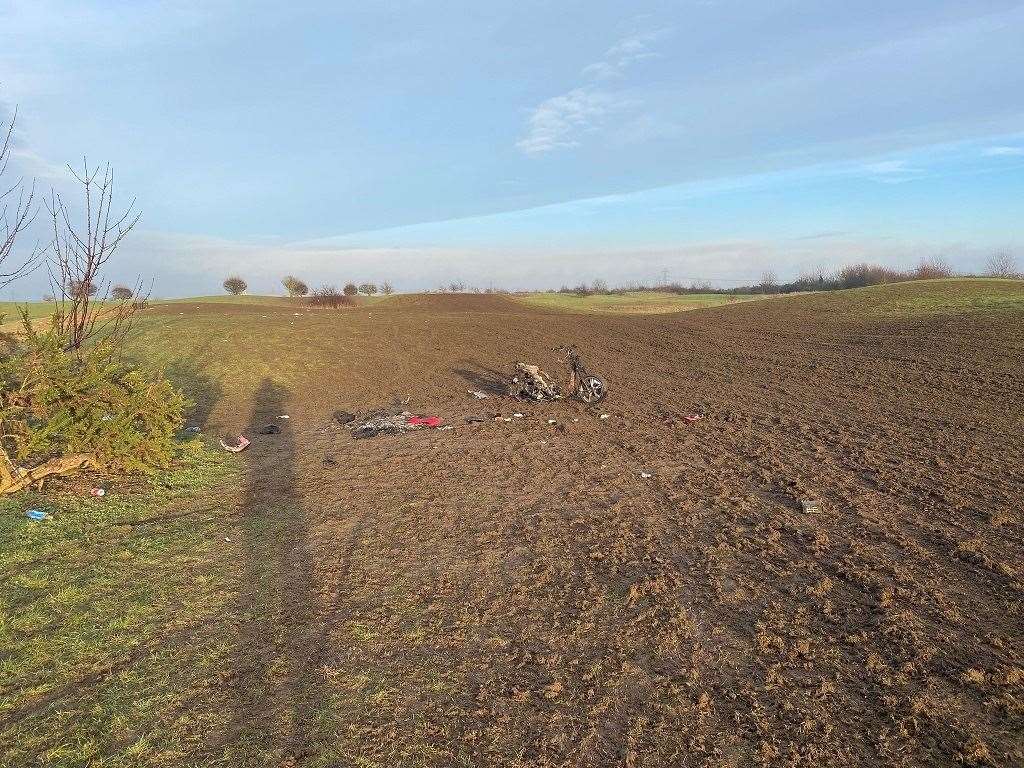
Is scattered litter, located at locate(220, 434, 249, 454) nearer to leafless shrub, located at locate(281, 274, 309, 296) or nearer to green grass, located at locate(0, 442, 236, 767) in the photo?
green grass, located at locate(0, 442, 236, 767)

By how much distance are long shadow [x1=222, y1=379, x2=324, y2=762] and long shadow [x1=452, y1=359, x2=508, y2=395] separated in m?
7.50

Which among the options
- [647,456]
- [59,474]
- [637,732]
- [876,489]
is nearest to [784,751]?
[637,732]

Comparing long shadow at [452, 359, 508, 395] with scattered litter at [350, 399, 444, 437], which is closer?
scattered litter at [350, 399, 444, 437]

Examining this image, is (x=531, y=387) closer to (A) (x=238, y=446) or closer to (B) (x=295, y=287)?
(A) (x=238, y=446)

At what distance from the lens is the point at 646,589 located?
5.04 m

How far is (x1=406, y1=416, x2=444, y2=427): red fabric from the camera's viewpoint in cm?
1161

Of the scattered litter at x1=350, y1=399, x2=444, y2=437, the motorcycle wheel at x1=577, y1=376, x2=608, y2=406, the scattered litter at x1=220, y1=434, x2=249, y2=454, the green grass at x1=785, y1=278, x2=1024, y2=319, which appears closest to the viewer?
the scattered litter at x1=220, y1=434, x2=249, y2=454

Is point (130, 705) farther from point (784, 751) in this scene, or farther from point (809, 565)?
point (809, 565)

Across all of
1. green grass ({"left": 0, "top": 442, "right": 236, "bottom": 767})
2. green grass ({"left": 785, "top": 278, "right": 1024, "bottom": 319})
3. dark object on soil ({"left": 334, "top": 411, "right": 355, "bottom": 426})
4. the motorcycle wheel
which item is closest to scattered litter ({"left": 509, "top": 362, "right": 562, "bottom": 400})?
the motorcycle wheel

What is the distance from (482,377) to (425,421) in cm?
517

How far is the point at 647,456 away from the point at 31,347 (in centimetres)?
874

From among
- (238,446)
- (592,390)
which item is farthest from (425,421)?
(592,390)

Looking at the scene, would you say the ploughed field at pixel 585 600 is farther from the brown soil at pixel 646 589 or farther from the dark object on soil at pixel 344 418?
the dark object on soil at pixel 344 418

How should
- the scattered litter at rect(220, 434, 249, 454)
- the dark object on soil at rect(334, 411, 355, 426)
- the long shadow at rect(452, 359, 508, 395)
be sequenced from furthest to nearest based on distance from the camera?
the long shadow at rect(452, 359, 508, 395) < the dark object on soil at rect(334, 411, 355, 426) < the scattered litter at rect(220, 434, 249, 454)
